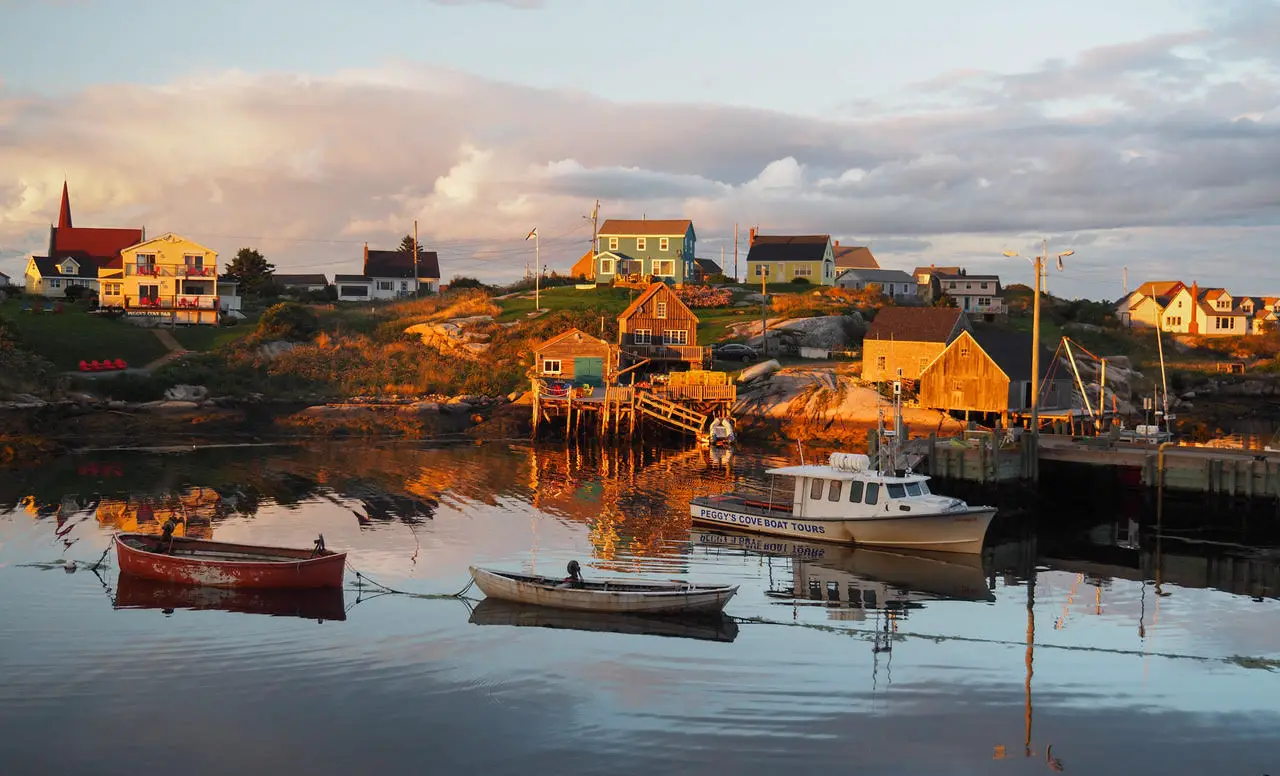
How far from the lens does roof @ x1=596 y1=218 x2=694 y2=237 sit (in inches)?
4577

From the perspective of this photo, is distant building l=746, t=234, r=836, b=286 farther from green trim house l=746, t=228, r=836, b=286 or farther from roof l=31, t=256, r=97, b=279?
roof l=31, t=256, r=97, b=279

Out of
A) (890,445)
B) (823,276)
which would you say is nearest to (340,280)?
(823,276)

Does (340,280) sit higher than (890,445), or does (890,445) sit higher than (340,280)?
(340,280)

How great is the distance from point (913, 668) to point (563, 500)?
24430mm

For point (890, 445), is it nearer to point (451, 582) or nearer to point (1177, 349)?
point (451, 582)

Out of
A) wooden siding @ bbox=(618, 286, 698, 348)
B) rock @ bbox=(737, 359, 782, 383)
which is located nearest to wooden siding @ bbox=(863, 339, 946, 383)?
rock @ bbox=(737, 359, 782, 383)

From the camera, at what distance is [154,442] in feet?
211

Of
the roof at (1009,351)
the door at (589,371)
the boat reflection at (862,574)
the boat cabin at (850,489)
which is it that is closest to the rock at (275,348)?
the door at (589,371)

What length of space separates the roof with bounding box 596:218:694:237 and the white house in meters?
51.8

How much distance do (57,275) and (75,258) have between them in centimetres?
276

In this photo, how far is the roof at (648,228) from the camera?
116250mm

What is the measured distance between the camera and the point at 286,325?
287ft

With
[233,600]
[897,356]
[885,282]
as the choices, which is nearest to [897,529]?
[233,600]

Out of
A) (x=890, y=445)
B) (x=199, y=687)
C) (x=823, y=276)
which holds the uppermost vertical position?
(x=823, y=276)
